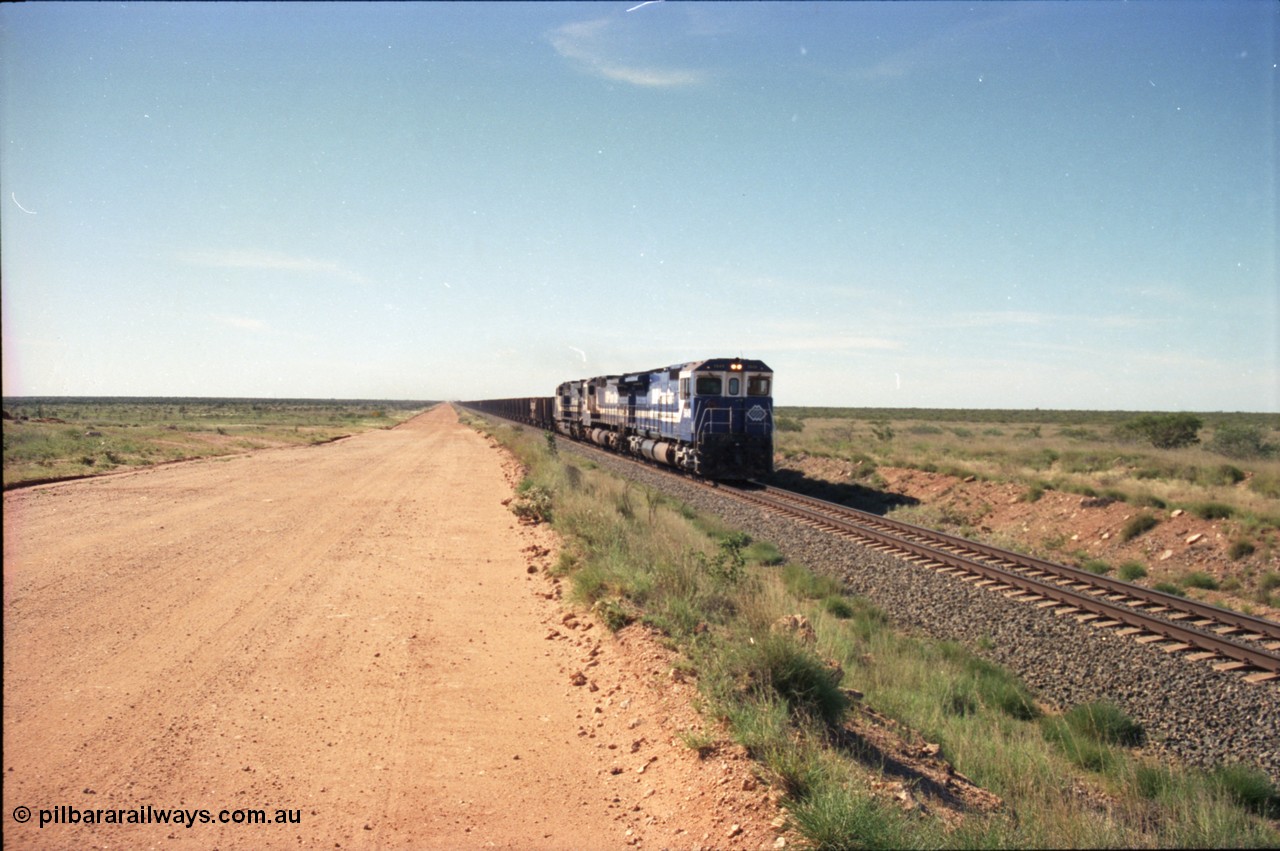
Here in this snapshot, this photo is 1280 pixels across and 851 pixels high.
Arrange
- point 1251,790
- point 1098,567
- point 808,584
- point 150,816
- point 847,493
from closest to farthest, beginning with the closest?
point 150,816 < point 1251,790 < point 808,584 < point 1098,567 < point 847,493

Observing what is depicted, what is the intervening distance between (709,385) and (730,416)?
1277mm

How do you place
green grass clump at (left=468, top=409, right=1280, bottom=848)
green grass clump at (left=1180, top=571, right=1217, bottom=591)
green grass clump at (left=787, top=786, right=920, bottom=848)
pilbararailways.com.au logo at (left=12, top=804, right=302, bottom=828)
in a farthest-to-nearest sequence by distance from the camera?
green grass clump at (left=1180, top=571, right=1217, bottom=591)
pilbararailways.com.au logo at (left=12, top=804, right=302, bottom=828)
green grass clump at (left=468, top=409, right=1280, bottom=848)
green grass clump at (left=787, top=786, right=920, bottom=848)

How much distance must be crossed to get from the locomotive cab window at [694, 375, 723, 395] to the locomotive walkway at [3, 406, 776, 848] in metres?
12.2

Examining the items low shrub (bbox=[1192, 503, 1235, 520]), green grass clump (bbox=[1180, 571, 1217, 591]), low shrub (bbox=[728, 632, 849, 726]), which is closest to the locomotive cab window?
low shrub (bbox=[1192, 503, 1235, 520])

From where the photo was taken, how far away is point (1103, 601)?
11562mm

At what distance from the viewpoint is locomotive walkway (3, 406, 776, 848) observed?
505cm

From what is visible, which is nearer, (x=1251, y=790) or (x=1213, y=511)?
(x=1251, y=790)

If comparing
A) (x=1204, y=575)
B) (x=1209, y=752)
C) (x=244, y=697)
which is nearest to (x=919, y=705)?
(x=1209, y=752)

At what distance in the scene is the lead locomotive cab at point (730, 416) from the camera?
2508cm

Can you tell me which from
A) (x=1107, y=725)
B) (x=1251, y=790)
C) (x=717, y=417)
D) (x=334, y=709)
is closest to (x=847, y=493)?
(x=717, y=417)

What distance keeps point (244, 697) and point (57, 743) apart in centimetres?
142

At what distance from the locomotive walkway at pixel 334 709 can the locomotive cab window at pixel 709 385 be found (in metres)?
12.2

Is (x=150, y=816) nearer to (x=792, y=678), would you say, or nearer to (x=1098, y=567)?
(x=792, y=678)

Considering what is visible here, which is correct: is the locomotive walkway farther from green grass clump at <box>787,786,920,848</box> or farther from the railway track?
the railway track
